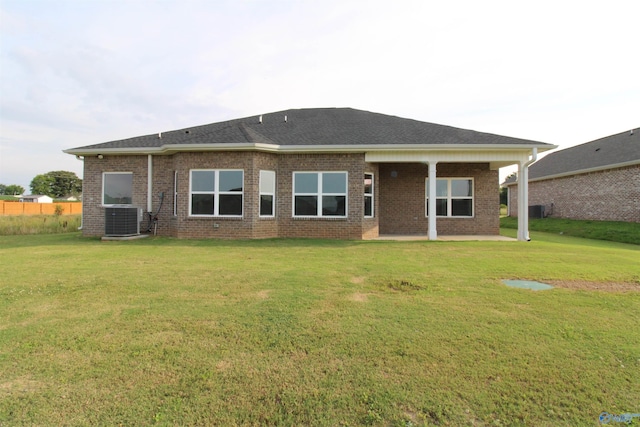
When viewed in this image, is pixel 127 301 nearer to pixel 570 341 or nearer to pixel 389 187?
pixel 570 341

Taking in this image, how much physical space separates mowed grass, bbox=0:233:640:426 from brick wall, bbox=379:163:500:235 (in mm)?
8101

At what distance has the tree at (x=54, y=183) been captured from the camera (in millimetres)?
99938

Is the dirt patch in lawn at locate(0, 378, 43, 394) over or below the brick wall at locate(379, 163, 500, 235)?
below

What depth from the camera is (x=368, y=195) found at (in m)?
13.0

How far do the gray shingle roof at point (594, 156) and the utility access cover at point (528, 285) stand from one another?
686 inches

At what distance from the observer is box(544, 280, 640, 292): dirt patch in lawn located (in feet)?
18.1

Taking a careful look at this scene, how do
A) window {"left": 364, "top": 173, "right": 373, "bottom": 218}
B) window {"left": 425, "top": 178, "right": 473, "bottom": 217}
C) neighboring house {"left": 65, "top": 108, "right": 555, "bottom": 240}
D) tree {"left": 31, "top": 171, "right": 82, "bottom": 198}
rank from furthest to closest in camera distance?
1. tree {"left": 31, "top": 171, "right": 82, "bottom": 198}
2. window {"left": 425, "top": 178, "right": 473, "bottom": 217}
3. window {"left": 364, "top": 173, "right": 373, "bottom": 218}
4. neighboring house {"left": 65, "top": 108, "right": 555, "bottom": 240}

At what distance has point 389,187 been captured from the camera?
1489 centimetres

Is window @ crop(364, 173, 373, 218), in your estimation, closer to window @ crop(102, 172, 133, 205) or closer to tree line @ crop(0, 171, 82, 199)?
window @ crop(102, 172, 133, 205)

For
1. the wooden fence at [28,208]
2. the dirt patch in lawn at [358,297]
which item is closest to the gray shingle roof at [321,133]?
the dirt patch in lawn at [358,297]

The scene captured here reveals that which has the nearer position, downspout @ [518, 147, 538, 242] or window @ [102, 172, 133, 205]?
downspout @ [518, 147, 538, 242]

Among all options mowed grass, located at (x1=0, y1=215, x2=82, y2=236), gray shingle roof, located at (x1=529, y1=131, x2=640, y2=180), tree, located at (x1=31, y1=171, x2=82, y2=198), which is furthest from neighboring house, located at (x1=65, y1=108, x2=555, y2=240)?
tree, located at (x1=31, y1=171, x2=82, y2=198)

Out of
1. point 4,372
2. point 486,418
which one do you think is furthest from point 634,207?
point 4,372

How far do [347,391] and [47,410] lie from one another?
2.09 meters
